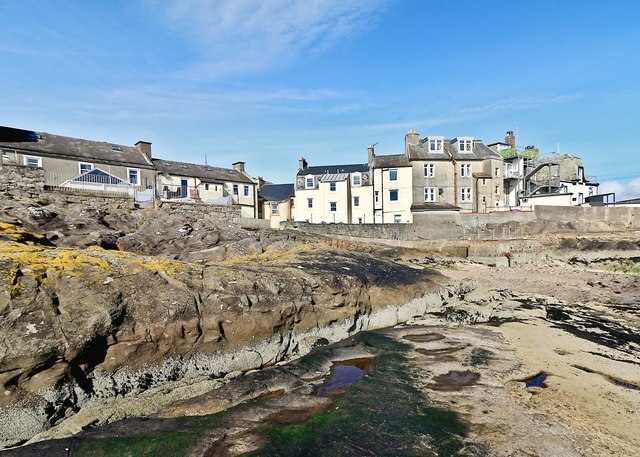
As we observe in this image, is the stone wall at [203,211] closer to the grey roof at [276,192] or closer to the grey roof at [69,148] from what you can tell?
the grey roof at [69,148]

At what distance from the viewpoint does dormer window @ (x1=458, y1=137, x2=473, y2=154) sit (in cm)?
4309

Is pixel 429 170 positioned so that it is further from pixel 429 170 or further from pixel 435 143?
pixel 435 143

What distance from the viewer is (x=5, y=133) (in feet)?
95.1

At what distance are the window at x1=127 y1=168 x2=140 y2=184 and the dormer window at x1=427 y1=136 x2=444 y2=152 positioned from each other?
1388 inches

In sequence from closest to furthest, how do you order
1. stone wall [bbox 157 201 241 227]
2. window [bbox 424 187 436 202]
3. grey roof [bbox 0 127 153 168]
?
stone wall [bbox 157 201 241 227], grey roof [bbox 0 127 153 168], window [bbox 424 187 436 202]

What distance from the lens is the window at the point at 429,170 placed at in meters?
41.1

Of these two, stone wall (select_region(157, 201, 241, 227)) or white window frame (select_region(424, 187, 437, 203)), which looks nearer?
stone wall (select_region(157, 201, 241, 227))

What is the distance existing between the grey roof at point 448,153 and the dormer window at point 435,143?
0.48 m

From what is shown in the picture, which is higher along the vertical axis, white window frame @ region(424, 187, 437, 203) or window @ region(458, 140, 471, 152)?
window @ region(458, 140, 471, 152)

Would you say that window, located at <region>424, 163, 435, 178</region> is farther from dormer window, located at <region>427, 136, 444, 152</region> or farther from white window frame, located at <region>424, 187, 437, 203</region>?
dormer window, located at <region>427, 136, 444, 152</region>

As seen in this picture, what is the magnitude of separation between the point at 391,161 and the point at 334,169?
798 centimetres

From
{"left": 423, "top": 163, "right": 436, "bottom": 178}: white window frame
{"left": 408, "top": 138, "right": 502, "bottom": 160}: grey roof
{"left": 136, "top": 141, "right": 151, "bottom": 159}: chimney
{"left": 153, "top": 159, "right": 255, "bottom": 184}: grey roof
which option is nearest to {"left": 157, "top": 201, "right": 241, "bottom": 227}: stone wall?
Answer: {"left": 153, "top": 159, "right": 255, "bottom": 184}: grey roof

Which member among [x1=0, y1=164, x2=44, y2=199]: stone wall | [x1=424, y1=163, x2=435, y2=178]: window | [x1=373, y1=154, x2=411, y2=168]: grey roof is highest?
[x1=373, y1=154, x2=411, y2=168]: grey roof

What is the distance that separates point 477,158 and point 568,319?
33465 mm
